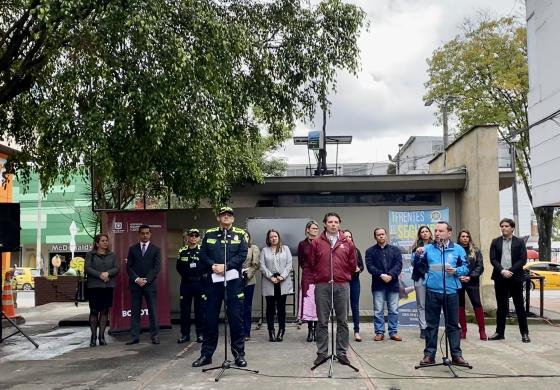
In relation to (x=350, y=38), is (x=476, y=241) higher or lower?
lower

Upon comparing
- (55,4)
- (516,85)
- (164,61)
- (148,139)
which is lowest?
(148,139)

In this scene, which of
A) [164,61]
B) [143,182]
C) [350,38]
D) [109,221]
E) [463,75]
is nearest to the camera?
[164,61]

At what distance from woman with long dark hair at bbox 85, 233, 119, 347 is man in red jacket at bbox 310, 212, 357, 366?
397cm

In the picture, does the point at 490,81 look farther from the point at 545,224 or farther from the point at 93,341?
the point at 93,341

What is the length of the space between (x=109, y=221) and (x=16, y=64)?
3.47 m

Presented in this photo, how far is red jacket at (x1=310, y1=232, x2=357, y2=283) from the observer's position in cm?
747

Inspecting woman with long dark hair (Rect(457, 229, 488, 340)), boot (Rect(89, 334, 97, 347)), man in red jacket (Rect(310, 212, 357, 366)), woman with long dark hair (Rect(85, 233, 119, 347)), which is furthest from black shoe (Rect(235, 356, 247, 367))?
woman with long dark hair (Rect(457, 229, 488, 340))

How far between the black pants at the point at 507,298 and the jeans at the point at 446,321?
2499mm

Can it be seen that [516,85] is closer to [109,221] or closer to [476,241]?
[476,241]

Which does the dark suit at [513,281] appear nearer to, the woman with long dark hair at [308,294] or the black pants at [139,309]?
the woman with long dark hair at [308,294]

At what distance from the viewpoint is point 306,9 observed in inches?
482

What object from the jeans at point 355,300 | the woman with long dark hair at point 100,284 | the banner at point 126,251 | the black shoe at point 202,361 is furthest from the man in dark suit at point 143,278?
the jeans at point 355,300

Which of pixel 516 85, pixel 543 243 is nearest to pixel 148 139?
pixel 516 85

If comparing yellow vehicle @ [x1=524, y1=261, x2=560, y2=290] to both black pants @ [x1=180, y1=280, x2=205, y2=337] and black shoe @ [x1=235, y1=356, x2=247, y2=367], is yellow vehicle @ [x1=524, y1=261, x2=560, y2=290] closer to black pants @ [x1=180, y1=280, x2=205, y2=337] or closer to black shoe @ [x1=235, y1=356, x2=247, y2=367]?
black pants @ [x1=180, y1=280, x2=205, y2=337]
